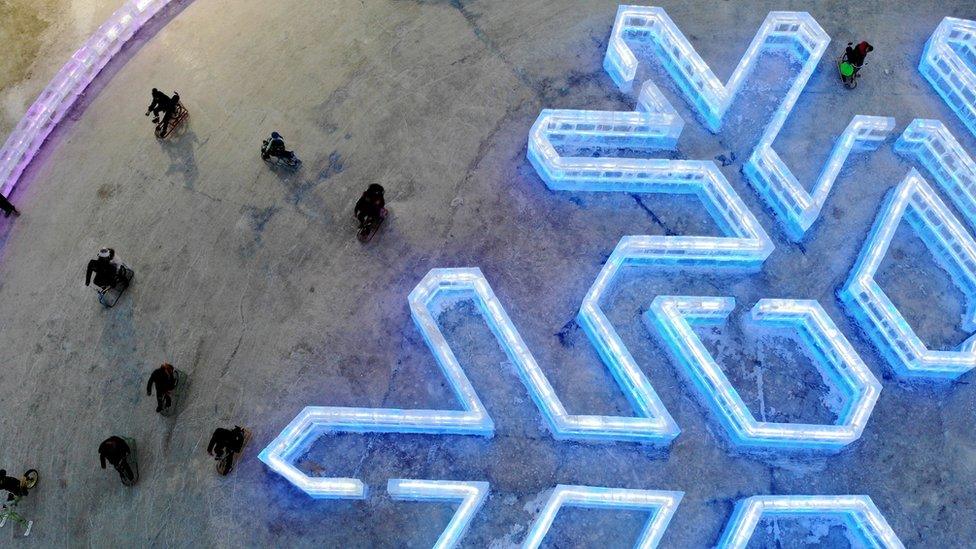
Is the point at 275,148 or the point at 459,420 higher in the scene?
the point at 275,148

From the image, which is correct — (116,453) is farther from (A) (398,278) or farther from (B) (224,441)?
(A) (398,278)

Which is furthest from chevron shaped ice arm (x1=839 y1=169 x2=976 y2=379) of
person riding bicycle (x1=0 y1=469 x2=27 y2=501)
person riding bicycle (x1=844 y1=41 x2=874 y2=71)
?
person riding bicycle (x1=0 y1=469 x2=27 y2=501)

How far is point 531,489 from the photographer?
491 inches

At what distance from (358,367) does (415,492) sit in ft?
8.76

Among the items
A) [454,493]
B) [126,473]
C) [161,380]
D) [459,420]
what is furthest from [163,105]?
[454,493]

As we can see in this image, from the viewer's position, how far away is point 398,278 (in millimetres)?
14039

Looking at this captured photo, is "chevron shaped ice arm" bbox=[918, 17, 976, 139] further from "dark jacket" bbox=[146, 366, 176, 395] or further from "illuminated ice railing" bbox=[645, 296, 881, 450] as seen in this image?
"dark jacket" bbox=[146, 366, 176, 395]

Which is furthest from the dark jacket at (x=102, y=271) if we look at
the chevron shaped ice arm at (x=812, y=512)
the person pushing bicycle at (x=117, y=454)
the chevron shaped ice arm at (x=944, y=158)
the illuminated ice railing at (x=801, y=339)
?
the chevron shaped ice arm at (x=944, y=158)

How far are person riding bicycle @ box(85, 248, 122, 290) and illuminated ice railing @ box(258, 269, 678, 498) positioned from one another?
183 inches

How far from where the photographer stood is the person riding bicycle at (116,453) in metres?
12.0

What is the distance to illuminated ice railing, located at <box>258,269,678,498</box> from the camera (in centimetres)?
1220

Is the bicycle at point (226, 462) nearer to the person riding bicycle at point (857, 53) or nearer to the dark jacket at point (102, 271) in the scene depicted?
the dark jacket at point (102, 271)

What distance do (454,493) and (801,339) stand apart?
741 cm

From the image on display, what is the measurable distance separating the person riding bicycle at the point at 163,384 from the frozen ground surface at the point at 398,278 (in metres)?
0.32
